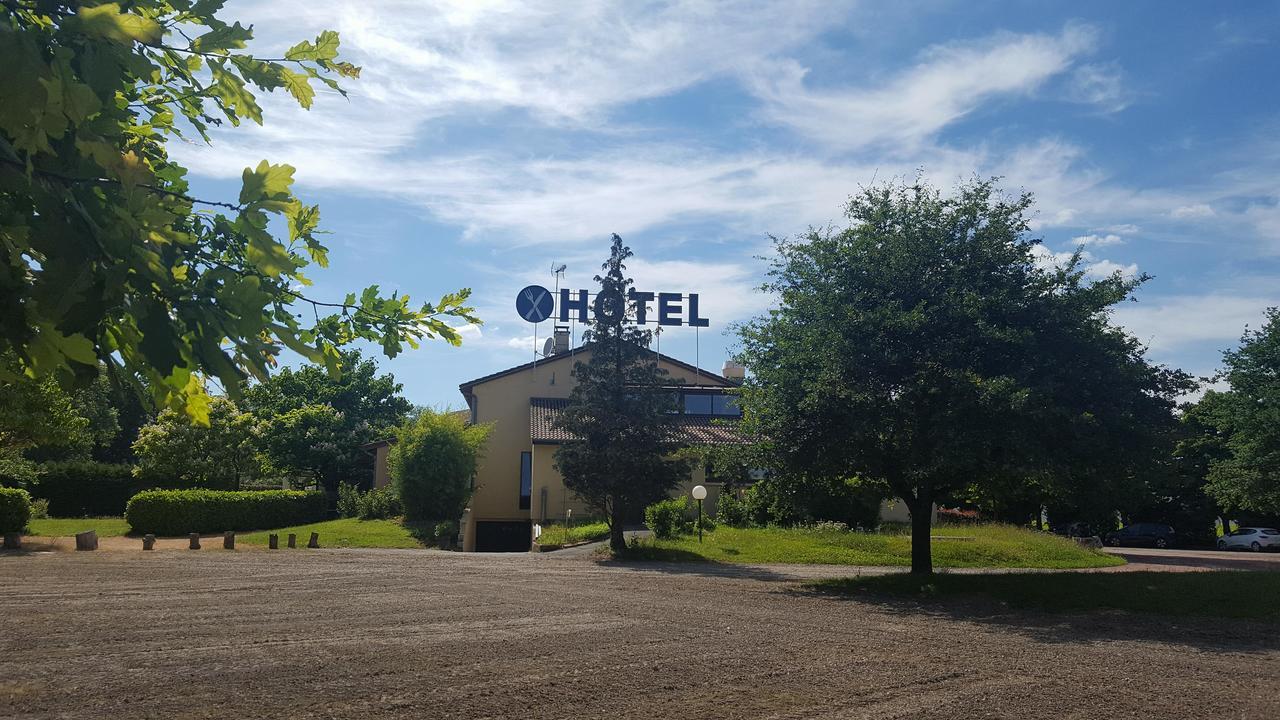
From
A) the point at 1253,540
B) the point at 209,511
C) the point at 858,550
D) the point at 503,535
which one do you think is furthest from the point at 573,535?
the point at 1253,540

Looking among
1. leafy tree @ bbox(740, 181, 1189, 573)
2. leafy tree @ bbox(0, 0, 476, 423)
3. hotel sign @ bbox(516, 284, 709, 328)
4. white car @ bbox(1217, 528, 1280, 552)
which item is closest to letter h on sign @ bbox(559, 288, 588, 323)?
hotel sign @ bbox(516, 284, 709, 328)

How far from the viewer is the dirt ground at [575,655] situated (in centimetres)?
760

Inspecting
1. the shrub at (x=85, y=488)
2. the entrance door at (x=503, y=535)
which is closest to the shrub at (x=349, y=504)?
the entrance door at (x=503, y=535)

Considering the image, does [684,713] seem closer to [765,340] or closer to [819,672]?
[819,672]

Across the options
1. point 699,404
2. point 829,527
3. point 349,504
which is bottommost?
point 829,527

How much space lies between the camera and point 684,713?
24.1 ft

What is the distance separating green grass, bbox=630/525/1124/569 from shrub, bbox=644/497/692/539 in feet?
1.90

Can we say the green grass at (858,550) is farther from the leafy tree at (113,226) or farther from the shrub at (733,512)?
the leafy tree at (113,226)

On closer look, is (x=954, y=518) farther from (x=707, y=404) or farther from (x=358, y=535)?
(x=358, y=535)

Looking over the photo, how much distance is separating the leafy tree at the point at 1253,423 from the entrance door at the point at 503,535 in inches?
1204

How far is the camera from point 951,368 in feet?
53.3

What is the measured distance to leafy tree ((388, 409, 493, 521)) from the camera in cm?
A: 3428

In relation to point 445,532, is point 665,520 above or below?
above

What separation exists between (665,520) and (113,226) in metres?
26.3
